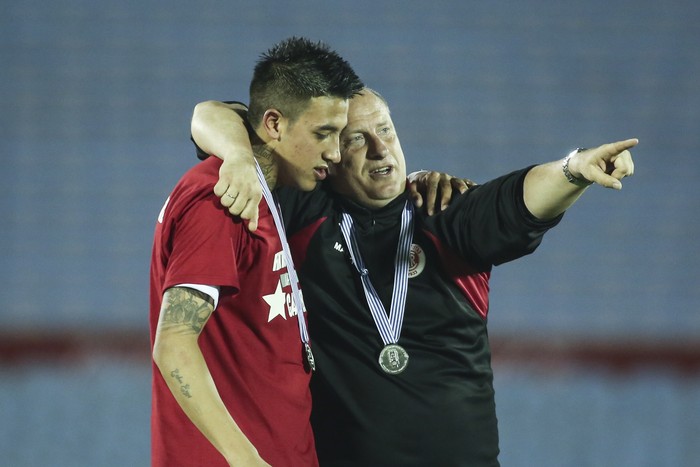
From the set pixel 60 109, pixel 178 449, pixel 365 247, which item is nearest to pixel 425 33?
pixel 60 109

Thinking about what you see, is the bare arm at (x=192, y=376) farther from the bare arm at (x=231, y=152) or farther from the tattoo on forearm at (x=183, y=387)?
the bare arm at (x=231, y=152)

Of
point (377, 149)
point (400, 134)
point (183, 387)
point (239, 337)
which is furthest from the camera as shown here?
point (400, 134)

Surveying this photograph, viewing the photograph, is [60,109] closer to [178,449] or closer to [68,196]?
[68,196]

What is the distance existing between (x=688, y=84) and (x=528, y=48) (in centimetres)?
127

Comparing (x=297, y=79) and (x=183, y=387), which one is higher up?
(x=297, y=79)

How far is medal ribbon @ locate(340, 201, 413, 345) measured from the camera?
300cm

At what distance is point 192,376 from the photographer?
2242 mm

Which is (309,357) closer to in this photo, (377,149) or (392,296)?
(392,296)

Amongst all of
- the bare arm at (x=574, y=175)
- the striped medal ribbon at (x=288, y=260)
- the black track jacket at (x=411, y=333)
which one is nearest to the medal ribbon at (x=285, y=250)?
the striped medal ribbon at (x=288, y=260)

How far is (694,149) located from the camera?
24.4 feet

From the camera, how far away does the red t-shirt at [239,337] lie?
243 cm

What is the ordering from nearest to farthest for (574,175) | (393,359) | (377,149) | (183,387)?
(183,387)
(574,175)
(393,359)
(377,149)

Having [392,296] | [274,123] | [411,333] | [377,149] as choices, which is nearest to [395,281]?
[392,296]

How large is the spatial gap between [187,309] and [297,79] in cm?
79
